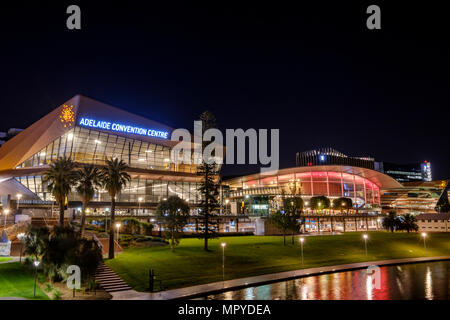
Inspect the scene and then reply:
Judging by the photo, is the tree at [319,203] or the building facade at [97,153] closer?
the building facade at [97,153]

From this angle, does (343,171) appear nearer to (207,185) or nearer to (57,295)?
(207,185)

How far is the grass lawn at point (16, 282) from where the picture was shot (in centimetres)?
2352

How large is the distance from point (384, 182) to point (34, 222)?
5185 inches

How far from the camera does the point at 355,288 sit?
26.2m

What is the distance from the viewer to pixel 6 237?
128 feet

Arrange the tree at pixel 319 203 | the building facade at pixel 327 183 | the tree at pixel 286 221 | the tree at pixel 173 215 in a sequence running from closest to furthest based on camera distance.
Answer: the tree at pixel 173 215, the tree at pixel 286 221, the tree at pixel 319 203, the building facade at pixel 327 183

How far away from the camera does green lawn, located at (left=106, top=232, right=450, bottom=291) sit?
31.1 metres

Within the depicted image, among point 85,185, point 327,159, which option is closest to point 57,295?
point 85,185

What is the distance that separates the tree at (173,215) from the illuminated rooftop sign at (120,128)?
41.2 meters

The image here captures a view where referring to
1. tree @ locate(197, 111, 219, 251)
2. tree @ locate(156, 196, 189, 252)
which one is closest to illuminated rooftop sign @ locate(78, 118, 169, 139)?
tree @ locate(197, 111, 219, 251)

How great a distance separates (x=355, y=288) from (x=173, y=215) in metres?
25.1

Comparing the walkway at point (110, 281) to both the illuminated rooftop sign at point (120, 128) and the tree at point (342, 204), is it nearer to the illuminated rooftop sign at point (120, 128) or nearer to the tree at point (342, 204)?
the illuminated rooftop sign at point (120, 128)

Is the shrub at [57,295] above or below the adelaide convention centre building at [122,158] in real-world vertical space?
below

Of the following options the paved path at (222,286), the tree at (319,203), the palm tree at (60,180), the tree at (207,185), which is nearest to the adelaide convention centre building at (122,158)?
the tree at (319,203)
